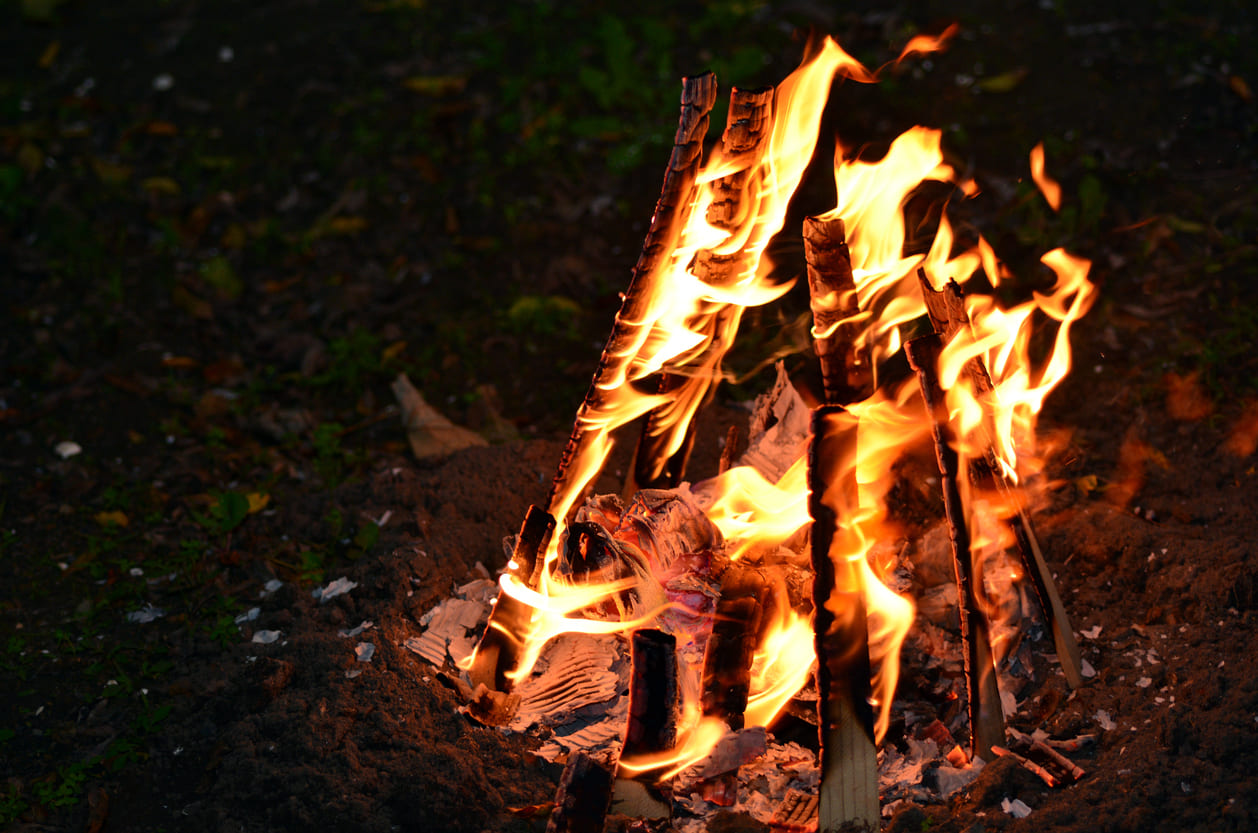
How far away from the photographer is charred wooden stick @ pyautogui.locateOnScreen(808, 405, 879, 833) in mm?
2594

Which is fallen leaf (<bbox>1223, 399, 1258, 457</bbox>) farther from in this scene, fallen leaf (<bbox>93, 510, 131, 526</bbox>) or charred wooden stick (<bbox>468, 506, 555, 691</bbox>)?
fallen leaf (<bbox>93, 510, 131, 526</bbox>)

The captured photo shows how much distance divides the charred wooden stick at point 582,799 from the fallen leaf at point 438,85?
17.3ft

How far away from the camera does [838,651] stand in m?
2.60

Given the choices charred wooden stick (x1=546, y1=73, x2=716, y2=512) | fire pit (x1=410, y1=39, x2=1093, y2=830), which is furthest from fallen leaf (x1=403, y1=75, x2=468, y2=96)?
charred wooden stick (x1=546, y1=73, x2=716, y2=512)

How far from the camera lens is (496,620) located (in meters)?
3.14

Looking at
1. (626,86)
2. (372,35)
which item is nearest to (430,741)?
(626,86)

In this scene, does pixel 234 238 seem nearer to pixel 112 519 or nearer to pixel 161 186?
pixel 161 186

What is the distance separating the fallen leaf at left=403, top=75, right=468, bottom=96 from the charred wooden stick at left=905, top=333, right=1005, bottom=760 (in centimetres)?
488

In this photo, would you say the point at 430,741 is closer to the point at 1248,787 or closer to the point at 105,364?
the point at 1248,787

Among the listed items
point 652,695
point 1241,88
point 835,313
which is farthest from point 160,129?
point 1241,88

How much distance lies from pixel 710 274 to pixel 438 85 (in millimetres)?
4429

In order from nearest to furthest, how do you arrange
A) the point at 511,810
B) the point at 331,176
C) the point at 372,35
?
the point at 511,810
the point at 331,176
the point at 372,35

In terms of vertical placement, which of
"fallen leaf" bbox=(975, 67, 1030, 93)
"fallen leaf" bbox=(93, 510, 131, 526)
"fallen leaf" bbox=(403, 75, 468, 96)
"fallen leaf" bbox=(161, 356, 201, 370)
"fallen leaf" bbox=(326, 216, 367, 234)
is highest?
"fallen leaf" bbox=(975, 67, 1030, 93)

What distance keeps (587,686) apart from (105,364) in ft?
11.5
